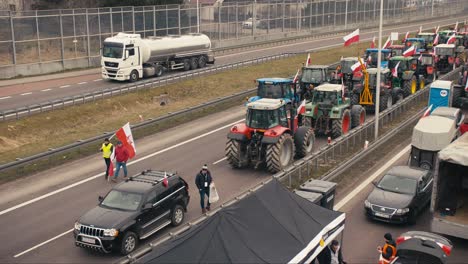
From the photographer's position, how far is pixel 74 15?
4578cm

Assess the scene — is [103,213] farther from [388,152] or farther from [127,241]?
[388,152]

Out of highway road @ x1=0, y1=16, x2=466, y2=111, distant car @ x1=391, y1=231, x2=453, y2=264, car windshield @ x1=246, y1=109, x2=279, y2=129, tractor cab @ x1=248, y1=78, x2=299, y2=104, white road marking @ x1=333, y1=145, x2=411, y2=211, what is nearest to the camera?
distant car @ x1=391, y1=231, x2=453, y2=264

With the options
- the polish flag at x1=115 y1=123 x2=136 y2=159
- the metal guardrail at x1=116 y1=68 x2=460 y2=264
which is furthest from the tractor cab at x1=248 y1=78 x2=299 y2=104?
the polish flag at x1=115 y1=123 x2=136 y2=159

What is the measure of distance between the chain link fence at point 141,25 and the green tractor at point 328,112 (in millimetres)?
26684

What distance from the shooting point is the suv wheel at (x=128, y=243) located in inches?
Answer: 586

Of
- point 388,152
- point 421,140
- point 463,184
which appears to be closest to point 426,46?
point 388,152

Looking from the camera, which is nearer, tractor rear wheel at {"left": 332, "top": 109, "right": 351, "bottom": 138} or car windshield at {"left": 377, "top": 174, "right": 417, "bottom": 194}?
car windshield at {"left": 377, "top": 174, "right": 417, "bottom": 194}

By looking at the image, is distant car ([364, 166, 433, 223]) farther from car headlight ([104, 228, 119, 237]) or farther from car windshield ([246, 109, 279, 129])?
car headlight ([104, 228, 119, 237])

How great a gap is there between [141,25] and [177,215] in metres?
38.2

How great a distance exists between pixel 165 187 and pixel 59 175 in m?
7.36

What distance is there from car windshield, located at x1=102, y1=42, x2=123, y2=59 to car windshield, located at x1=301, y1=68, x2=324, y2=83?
A: 1690cm

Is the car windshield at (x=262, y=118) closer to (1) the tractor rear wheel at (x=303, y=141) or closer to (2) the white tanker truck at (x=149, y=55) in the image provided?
(1) the tractor rear wheel at (x=303, y=141)

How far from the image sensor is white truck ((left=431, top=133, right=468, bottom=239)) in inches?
596

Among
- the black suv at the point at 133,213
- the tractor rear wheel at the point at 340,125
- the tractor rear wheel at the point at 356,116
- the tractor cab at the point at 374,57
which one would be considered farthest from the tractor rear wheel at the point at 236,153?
the tractor cab at the point at 374,57
